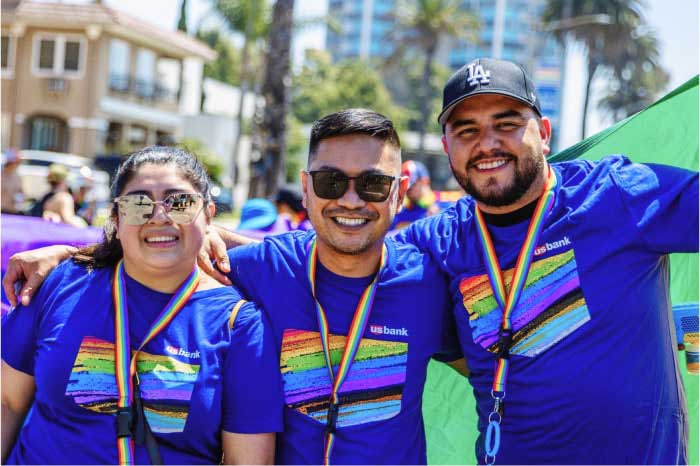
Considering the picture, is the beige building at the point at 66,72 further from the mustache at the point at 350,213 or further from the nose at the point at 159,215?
the mustache at the point at 350,213

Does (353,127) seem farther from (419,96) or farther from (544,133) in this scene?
(419,96)

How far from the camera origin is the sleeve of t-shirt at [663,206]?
2.85 meters

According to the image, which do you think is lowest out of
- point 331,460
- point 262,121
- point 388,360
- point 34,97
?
point 331,460

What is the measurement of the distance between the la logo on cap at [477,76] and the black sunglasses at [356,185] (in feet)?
1.85

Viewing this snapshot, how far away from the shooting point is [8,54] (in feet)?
105

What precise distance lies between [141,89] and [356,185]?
111 ft

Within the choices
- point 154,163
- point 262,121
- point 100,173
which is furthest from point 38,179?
point 154,163

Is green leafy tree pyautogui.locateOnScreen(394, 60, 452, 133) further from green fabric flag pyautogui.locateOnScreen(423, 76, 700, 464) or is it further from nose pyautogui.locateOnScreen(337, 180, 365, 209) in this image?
nose pyautogui.locateOnScreen(337, 180, 365, 209)

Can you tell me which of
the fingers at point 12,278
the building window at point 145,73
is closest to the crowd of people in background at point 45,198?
the fingers at point 12,278

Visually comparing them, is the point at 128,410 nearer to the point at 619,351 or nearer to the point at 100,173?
the point at 619,351

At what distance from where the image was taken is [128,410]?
8.77 ft

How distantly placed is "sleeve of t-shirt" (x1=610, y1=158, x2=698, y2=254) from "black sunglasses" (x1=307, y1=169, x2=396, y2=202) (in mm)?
993

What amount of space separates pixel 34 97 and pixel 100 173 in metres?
9.96

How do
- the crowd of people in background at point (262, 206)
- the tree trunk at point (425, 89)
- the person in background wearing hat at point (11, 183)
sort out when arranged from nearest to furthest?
the crowd of people in background at point (262, 206) → the person in background wearing hat at point (11, 183) → the tree trunk at point (425, 89)
